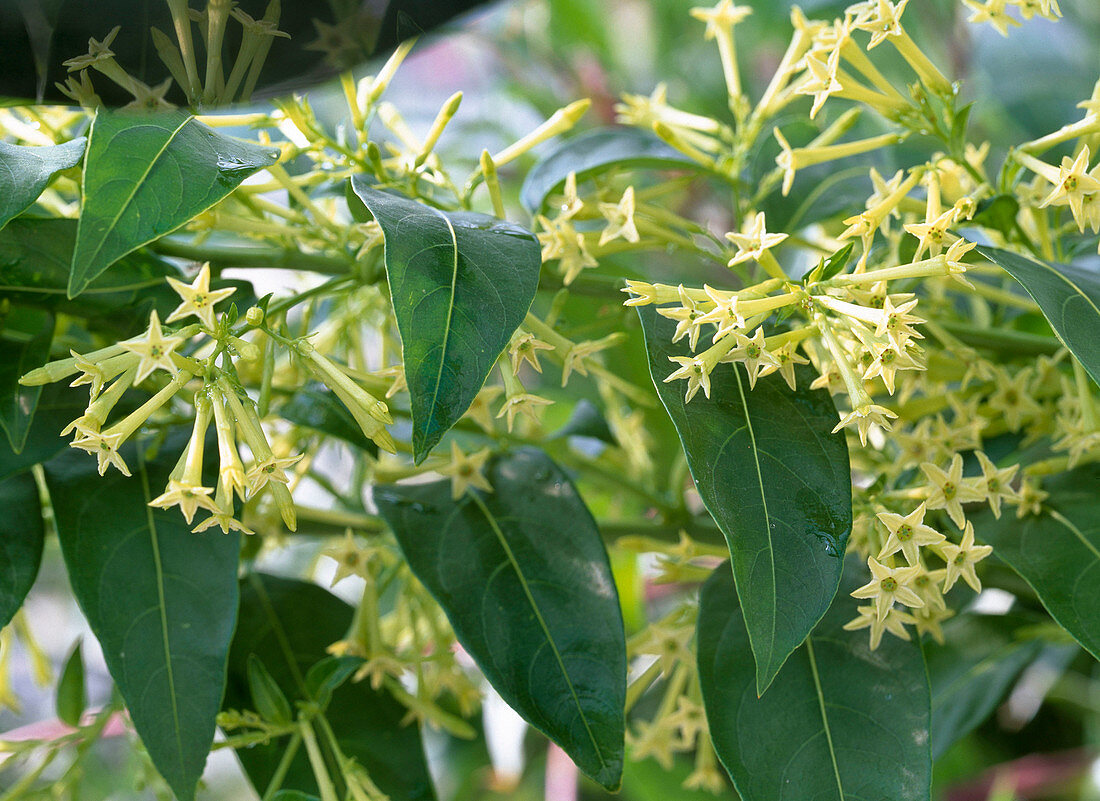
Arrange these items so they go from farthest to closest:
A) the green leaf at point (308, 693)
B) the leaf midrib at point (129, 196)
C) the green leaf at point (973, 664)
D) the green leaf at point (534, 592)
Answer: the green leaf at point (973, 664)
the green leaf at point (308, 693)
the green leaf at point (534, 592)
the leaf midrib at point (129, 196)

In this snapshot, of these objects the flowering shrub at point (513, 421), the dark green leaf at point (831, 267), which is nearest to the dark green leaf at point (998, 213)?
the flowering shrub at point (513, 421)

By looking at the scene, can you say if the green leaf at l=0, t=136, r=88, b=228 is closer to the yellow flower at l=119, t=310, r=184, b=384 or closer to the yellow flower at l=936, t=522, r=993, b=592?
the yellow flower at l=119, t=310, r=184, b=384

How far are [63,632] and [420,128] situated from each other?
123 centimetres

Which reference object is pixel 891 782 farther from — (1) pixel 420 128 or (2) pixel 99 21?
(1) pixel 420 128

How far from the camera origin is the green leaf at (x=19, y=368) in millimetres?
433

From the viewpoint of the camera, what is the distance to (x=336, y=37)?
1.22ft

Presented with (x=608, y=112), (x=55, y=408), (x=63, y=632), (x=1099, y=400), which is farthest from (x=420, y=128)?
(x=63, y=632)

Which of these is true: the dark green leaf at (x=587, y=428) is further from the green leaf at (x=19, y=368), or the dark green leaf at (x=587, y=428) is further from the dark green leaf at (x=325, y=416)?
the green leaf at (x=19, y=368)

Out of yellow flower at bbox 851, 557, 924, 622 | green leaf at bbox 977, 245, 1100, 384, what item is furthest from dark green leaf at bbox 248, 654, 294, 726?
green leaf at bbox 977, 245, 1100, 384

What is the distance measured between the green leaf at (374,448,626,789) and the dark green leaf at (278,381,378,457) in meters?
0.04

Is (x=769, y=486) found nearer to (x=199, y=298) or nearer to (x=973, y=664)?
(x=199, y=298)

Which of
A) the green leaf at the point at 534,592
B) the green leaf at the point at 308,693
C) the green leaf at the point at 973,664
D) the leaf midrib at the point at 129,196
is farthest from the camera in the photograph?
the green leaf at the point at 973,664

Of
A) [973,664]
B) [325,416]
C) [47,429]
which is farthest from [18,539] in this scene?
[973,664]

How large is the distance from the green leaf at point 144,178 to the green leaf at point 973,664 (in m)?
0.64
